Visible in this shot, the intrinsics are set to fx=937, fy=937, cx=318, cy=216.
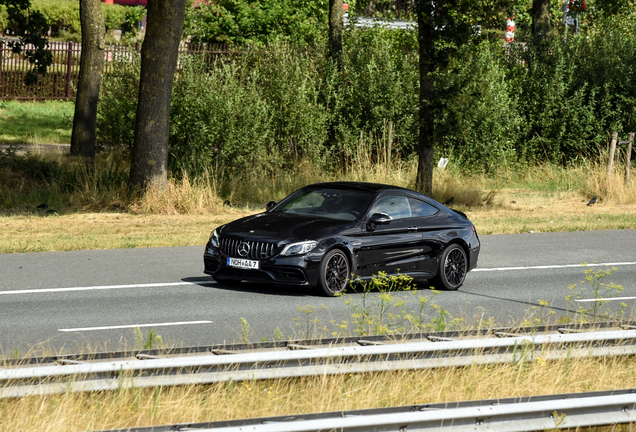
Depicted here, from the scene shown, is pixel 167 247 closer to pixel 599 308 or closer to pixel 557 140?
pixel 599 308

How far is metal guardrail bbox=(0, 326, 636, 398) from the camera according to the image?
5711mm

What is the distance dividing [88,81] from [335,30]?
821 cm

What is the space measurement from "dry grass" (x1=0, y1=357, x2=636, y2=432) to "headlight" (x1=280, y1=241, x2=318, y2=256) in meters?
4.20

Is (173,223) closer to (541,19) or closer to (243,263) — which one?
(243,263)

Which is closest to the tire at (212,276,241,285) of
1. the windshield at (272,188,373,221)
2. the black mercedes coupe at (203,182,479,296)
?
the black mercedes coupe at (203,182,479,296)

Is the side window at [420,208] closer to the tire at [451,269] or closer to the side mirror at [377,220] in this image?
the tire at [451,269]

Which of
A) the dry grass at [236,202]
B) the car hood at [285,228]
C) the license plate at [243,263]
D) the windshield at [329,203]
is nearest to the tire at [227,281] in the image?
the license plate at [243,263]

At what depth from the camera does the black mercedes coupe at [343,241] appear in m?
11.1

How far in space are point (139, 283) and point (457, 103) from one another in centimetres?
1201

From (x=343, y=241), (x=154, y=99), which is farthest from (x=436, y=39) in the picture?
(x=343, y=241)

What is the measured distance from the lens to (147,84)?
20109 millimetres

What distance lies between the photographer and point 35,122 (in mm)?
32688

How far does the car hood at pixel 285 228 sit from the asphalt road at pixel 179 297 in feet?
2.49

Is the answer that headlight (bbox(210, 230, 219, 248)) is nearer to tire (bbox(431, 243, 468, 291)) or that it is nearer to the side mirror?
the side mirror
